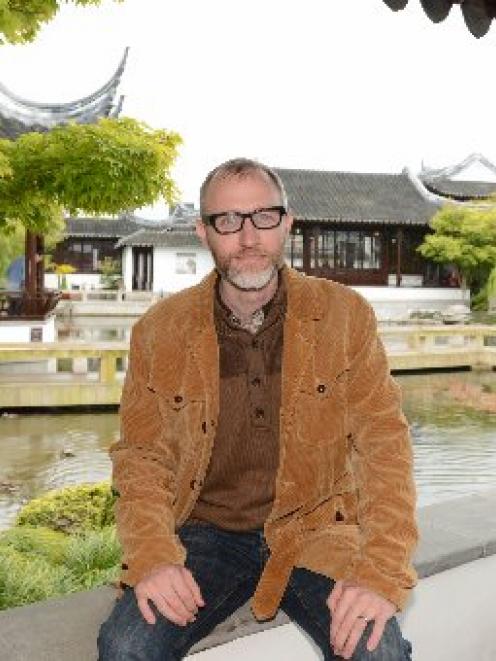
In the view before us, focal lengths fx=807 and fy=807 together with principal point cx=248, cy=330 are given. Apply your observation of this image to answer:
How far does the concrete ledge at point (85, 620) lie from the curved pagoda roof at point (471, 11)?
4.27 ft

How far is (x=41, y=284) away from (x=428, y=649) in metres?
18.8

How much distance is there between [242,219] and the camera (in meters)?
1.67

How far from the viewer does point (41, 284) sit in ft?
65.8

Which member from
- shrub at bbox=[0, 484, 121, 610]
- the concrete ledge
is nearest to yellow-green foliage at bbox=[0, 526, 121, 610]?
shrub at bbox=[0, 484, 121, 610]

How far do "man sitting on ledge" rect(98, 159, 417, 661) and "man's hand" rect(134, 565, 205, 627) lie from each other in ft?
0.05

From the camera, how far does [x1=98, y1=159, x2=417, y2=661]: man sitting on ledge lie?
1608mm

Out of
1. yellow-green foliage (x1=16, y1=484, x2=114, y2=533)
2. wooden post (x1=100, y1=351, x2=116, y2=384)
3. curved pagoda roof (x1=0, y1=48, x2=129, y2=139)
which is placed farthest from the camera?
curved pagoda roof (x1=0, y1=48, x2=129, y2=139)

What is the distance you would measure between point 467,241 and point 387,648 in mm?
29854

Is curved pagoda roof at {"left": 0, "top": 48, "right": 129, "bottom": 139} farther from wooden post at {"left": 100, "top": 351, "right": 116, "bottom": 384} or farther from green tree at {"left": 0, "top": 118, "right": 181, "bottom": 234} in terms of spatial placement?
green tree at {"left": 0, "top": 118, "right": 181, "bottom": 234}

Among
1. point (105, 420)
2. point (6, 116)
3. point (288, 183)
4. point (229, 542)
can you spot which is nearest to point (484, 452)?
point (105, 420)

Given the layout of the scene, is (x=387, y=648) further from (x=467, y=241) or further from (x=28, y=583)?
(x=467, y=241)

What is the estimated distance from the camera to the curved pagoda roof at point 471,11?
1746 millimetres

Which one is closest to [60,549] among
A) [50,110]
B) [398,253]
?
→ [50,110]

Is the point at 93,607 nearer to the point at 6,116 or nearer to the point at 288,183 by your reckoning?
the point at 6,116
